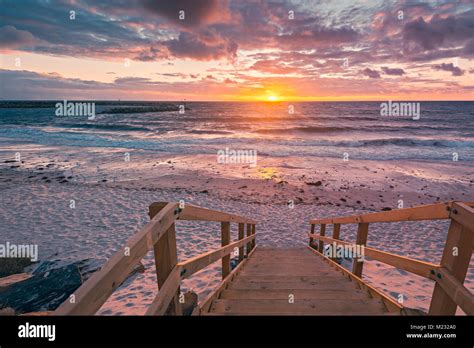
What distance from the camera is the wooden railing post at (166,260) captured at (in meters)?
2.11

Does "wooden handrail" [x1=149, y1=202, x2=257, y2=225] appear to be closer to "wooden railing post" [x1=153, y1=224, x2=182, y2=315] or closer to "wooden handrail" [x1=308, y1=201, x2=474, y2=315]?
"wooden railing post" [x1=153, y1=224, x2=182, y2=315]

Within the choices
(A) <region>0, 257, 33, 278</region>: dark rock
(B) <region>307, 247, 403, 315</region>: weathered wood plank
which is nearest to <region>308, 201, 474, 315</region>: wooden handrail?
(B) <region>307, 247, 403, 315</region>: weathered wood plank

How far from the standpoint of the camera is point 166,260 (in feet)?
7.04

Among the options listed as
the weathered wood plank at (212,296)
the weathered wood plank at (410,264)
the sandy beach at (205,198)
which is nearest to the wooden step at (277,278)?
the weathered wood plank at (212,296)

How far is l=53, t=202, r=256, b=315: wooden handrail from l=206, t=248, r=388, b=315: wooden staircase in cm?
71

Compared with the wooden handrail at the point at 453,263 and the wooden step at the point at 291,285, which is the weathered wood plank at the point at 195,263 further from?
the wooden handrail at the point at 453,263

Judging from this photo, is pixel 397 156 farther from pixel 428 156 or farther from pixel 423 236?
pixel 423 236

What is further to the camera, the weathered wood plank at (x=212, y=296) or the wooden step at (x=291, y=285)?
the wooden step at (x=291, y=285)

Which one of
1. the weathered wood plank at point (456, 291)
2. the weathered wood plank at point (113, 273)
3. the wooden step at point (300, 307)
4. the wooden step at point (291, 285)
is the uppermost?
the weathered wood plank at point (113, 273)

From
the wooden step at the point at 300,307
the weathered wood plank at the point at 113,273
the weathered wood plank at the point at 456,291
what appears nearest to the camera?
the weathered wood plank at the point at 113,273

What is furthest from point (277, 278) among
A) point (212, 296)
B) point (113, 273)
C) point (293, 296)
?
point (113, 273)

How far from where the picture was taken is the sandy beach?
7.41m

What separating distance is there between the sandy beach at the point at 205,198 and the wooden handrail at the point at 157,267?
154 inches
